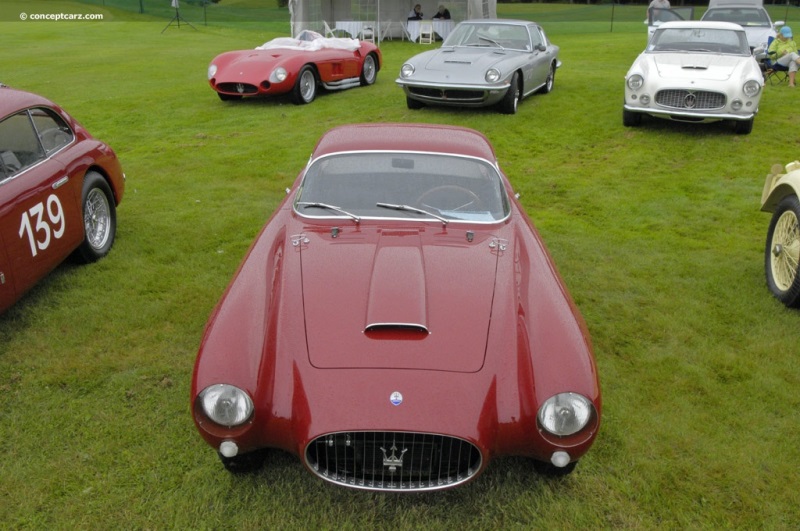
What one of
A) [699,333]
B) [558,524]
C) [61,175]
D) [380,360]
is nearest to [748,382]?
[699,333]

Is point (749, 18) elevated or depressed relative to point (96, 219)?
elevated

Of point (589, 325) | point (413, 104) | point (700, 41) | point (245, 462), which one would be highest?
point (700, 41)

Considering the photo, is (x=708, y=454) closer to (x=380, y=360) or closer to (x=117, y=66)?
(x=380, y=360)

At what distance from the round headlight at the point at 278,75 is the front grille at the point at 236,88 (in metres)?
0.40

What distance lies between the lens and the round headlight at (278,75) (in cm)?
1192

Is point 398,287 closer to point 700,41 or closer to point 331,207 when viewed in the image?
point 331,207

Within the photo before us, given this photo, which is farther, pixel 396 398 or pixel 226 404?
pixel 226 404

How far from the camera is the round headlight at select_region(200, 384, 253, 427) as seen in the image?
10.1 feet

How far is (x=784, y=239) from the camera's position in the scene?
5.49 meters

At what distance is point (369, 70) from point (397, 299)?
11724mm

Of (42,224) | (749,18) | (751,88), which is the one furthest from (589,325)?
(749,18)

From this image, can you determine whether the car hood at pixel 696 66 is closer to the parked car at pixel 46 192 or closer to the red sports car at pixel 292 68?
the red sports car at pixel 292 68

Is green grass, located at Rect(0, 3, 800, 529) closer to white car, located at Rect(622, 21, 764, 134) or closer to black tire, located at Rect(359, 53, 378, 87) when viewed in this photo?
white car, located at Rect(622, 21, 764, 134)

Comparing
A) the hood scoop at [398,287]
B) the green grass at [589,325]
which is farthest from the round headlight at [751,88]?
A: the hood scoop at [398,287]
